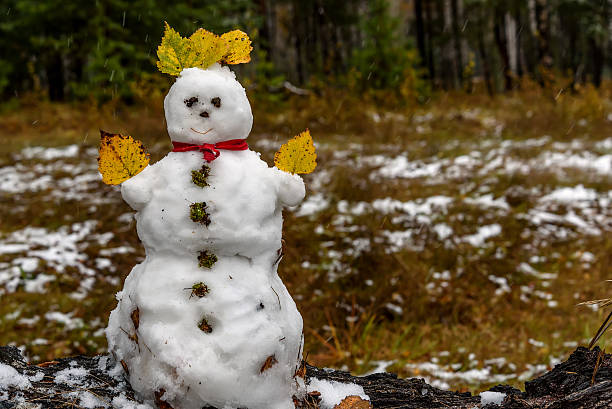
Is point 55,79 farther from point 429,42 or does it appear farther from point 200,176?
point 200,176

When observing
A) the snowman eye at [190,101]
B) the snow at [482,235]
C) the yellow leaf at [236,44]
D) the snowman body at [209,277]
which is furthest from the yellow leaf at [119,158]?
the snow at [482,235]

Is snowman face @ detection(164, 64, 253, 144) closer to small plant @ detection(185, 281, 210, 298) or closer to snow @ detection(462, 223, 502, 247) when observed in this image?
small plant @ detection(185, 281, 210, 298)

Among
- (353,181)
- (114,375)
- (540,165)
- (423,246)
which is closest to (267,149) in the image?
(353,181)

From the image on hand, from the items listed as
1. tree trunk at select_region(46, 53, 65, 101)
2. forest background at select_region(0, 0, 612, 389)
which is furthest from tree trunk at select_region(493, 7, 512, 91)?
tree trunk at select_region(46, 53, 65, 101)

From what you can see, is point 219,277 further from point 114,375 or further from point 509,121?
point 509,121

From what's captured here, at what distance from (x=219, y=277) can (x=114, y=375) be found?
2.54ft

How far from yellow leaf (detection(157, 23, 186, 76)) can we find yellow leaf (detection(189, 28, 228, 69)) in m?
0.03

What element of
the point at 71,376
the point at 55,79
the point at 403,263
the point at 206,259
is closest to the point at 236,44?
the point at 206,259

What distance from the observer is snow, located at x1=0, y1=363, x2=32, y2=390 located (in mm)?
1987

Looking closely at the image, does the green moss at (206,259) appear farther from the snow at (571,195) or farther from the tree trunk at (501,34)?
the tree trunk at (501,34)

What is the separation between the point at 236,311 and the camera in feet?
6.37

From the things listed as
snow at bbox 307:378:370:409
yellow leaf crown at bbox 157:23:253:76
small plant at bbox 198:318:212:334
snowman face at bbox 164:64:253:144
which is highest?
yellow leaf crown at bbox 157:23:253:76

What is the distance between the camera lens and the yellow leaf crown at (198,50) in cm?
205

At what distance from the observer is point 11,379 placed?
2016 millimetres
